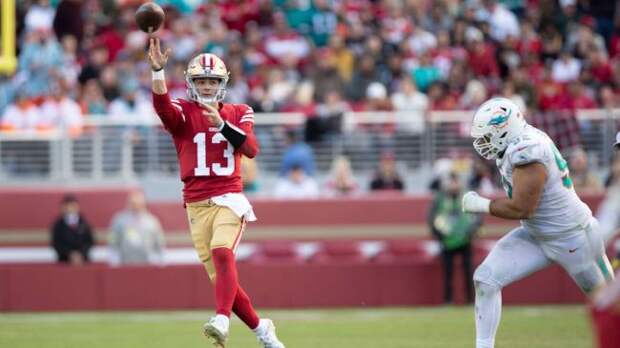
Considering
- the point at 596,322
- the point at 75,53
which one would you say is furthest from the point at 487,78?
the point at 596,322

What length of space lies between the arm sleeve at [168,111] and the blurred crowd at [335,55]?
25.1ft

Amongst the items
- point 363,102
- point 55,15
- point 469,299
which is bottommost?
point 469,299

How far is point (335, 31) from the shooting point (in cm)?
2009

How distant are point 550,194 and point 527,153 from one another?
35cm

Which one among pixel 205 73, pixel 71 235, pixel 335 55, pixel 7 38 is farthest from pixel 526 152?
pixel 335 55

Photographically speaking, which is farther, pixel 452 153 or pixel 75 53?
pixel 75 53

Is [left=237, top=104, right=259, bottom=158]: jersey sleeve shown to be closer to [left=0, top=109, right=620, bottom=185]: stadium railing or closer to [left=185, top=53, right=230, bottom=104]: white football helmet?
[left=185, top=53, right=230, bottom=104]: white football helmet

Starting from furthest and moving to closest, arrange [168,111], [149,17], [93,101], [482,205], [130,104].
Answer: [130,104], [93,101], [149,17], [168,111], [482,205]

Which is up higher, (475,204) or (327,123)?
(327,123)

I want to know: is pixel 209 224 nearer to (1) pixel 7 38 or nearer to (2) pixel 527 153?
(2) pixel 527 153

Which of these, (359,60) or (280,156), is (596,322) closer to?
(280,156)

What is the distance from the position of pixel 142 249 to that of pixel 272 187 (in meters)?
2.22

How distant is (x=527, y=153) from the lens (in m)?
8.35

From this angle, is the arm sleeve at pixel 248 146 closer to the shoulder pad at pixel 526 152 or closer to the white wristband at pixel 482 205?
the white wristband at pixel 482 205
